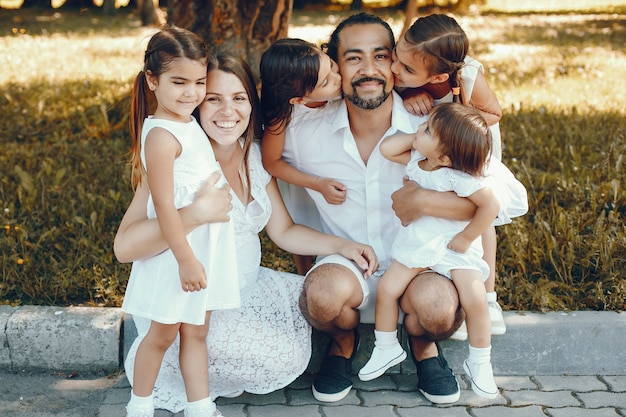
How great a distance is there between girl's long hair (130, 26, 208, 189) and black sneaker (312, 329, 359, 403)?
1.19 metres

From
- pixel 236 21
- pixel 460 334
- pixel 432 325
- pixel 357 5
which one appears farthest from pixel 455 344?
pixel 357 5

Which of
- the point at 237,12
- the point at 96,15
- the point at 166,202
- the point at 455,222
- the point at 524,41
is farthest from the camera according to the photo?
the point at 96,15

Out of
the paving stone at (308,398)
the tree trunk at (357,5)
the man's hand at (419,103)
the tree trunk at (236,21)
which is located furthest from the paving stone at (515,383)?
the tree trunk at (357,5)

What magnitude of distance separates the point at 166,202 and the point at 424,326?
3.99 feet

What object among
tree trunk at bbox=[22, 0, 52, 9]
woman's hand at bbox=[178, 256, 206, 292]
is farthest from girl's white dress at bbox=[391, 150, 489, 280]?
tree trunk at bbox=[22, 0, 52, 9]

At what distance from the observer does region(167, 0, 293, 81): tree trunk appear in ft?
19.5

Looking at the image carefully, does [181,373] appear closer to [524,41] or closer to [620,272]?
[620,272]

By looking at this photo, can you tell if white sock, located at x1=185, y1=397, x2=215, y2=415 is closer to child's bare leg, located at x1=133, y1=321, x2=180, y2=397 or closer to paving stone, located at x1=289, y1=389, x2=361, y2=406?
child's bare leg, located at x1=133, y1=321, x2=180, y2=397

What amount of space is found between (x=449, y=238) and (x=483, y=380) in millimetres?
615

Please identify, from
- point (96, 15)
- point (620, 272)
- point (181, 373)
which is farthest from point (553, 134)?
point (96, 15)

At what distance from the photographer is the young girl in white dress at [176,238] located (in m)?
3.00

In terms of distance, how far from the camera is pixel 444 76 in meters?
3.54

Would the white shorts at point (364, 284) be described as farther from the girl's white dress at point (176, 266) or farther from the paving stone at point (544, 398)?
the paving stone at point (544, 398)

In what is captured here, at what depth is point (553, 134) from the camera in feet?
19.8
